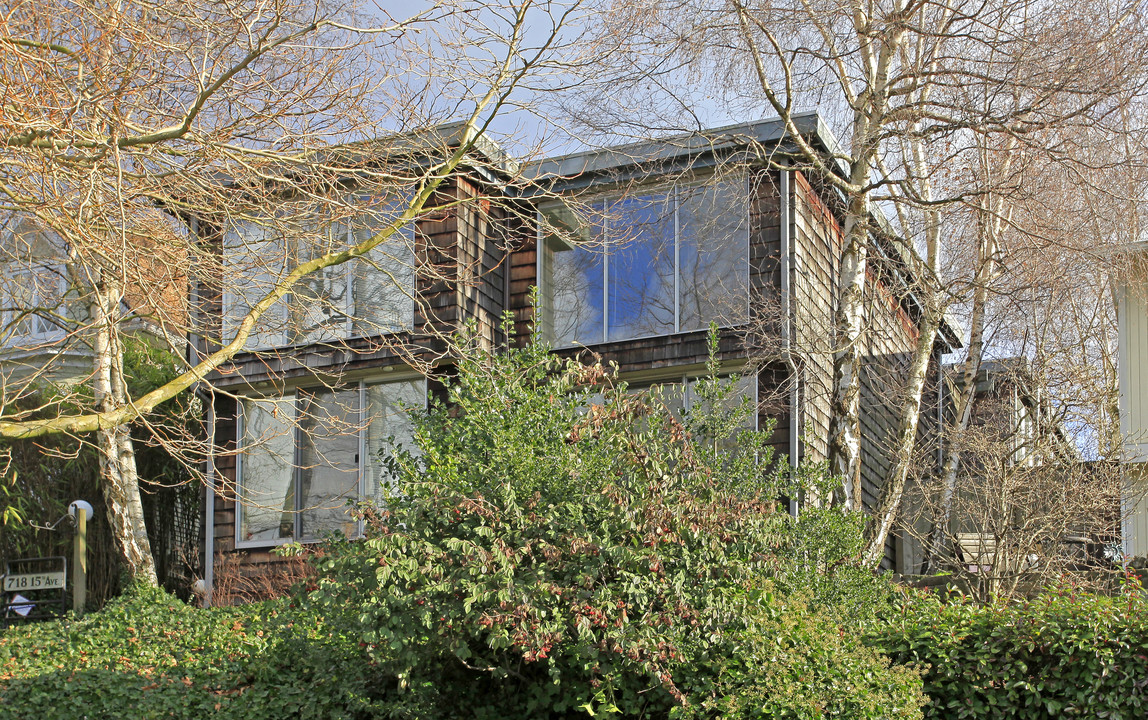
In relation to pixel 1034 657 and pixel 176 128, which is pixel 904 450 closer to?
pixel 1034 657

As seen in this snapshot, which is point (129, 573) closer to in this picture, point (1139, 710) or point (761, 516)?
point (761, 516)

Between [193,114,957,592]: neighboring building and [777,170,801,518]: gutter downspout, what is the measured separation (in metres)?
0.03

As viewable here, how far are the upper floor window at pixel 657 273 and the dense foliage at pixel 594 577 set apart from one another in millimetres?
5242

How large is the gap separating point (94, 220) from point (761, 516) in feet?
15.3

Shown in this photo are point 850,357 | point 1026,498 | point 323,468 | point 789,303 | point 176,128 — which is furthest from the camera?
point 323,468

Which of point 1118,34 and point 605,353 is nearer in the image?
point 1118,34

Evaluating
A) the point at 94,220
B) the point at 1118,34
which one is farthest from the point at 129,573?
the point at 1118,34

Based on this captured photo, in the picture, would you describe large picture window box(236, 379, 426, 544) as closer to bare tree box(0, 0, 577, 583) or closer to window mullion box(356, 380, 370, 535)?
window mullion box(356, 380, 370, 535)

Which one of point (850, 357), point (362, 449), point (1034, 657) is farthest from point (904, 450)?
point (362, 449)

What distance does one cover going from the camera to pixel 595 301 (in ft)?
44.9

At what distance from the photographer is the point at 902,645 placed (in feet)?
24.9

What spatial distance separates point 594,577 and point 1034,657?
9.61 ft

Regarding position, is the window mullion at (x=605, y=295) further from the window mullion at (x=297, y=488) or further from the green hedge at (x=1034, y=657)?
the green hedge at (x=1034, y=657)

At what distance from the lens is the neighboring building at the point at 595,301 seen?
40.7 ft
